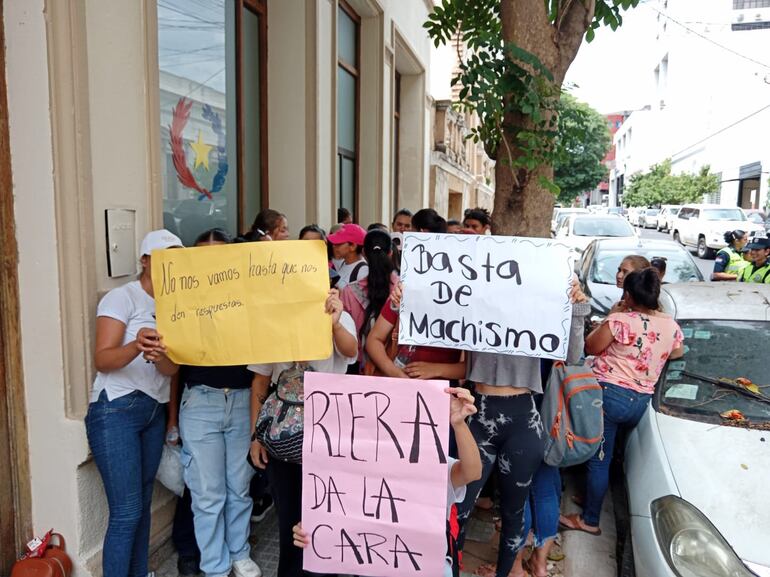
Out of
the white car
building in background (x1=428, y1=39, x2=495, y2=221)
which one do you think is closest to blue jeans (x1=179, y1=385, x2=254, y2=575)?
the white car

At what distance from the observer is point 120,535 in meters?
2.94

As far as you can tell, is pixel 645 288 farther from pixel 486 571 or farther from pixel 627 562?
pixel 486 571

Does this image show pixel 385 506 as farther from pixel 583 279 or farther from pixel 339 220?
pixel 583 279

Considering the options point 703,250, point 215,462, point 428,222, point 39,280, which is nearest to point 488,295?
point 215,462

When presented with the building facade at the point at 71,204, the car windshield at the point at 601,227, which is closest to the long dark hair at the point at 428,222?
the building facade at the point at 71,204

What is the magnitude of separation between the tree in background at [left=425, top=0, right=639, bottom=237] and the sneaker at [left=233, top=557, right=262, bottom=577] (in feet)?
8.78

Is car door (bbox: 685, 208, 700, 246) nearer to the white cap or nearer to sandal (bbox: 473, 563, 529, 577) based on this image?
sandal (bbox: 473, 563, 529, 577)

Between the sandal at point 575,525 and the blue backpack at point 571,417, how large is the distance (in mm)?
835

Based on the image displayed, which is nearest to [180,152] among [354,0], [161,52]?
[161,52]

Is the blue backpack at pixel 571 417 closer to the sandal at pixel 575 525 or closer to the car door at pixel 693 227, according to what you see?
the sandal at pixel 575 525

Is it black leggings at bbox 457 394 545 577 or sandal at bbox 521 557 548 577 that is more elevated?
black leggings at bbox 457 394 545 577

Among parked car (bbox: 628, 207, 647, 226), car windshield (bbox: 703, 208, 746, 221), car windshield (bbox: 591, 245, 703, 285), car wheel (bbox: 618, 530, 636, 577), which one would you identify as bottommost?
car wheel (bbox: 618, 530, 636, 577)

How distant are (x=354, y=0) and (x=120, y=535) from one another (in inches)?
300

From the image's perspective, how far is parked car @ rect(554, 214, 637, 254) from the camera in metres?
14.8
